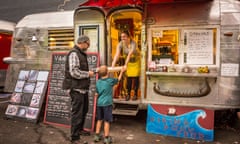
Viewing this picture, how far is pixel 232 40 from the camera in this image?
5469 mm

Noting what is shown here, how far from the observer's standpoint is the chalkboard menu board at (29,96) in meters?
6.16

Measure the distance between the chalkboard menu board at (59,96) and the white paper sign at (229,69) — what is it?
3.01m

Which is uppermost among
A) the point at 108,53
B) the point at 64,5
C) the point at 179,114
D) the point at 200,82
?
the point at 64,5

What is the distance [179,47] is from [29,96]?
13.6 ft

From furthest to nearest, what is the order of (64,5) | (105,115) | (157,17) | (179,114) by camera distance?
(64,5) < (157,17) < (179,114) < (105,115)

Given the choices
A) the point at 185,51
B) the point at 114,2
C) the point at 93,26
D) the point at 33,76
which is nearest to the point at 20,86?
the point at 33,76

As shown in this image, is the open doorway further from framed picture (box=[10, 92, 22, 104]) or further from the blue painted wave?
framed picture (box=[10, 92, 22, 104])

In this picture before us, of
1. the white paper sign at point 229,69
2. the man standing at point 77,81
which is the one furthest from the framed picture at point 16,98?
the white paper sign at point 229,69

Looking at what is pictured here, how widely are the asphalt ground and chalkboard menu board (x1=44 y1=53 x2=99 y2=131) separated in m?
0.22

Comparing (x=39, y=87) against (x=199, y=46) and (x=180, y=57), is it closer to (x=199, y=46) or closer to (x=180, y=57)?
(x=180, y=57)

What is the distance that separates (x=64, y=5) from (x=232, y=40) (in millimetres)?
8950

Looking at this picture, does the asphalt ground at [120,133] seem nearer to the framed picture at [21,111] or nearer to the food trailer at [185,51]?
the framed picture at [21,111]

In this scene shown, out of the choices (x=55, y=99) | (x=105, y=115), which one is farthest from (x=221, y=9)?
(x=55, y=99)

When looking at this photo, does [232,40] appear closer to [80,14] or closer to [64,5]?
[80,14]
